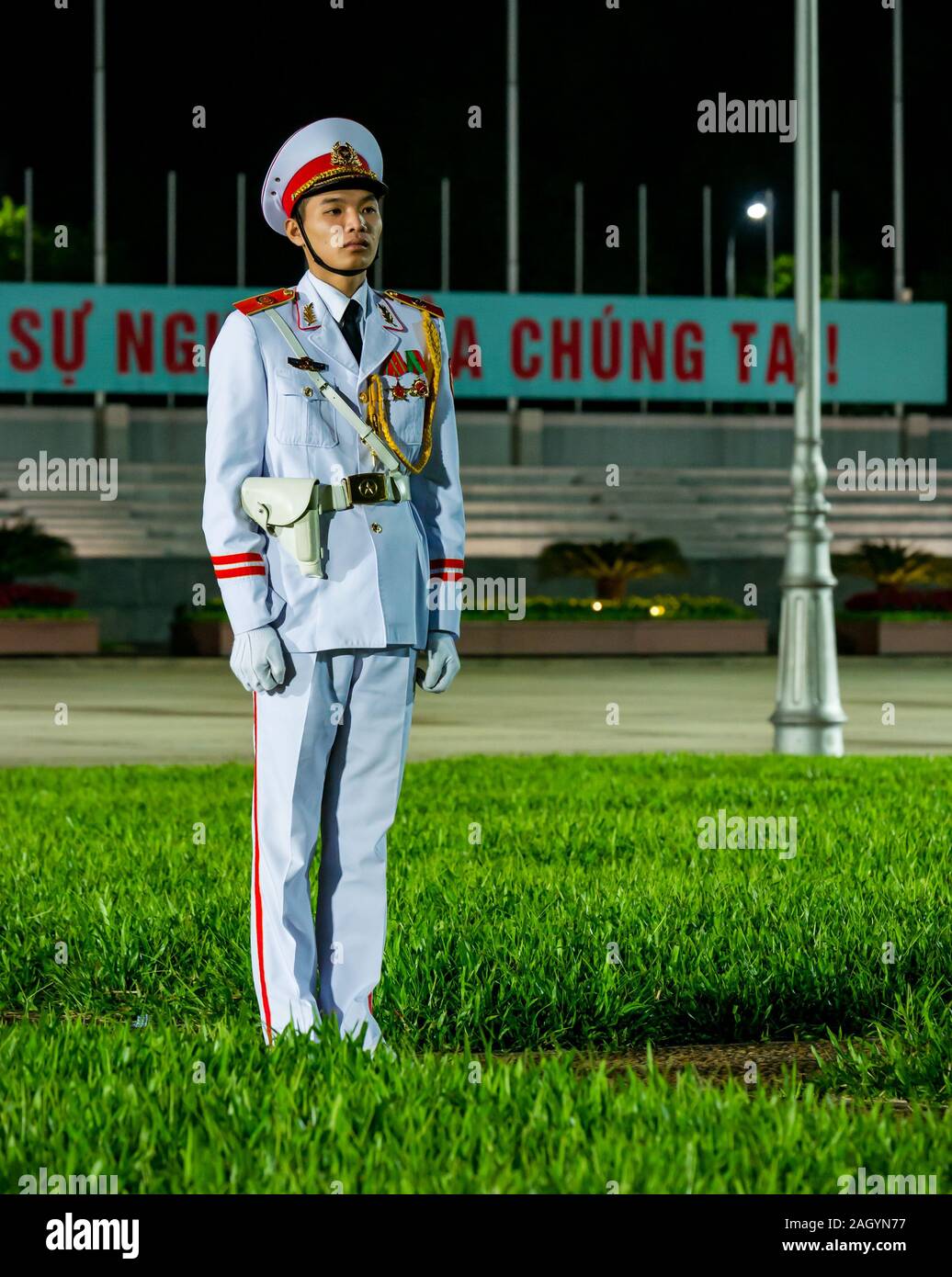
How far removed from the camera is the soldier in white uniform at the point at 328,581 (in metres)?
4.91

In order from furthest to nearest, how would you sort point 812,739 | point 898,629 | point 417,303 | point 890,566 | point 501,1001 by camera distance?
point 890,566 < point 898,629 < point 812,739 < point 501,1001 < point 417,303

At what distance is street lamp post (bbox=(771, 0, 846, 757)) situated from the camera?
14367 mm

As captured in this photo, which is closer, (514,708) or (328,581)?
(328,581)

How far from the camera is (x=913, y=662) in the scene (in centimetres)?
3152

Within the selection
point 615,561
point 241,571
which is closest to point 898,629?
point 615,561

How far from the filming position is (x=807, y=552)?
14.5 meters

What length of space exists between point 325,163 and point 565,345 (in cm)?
4055

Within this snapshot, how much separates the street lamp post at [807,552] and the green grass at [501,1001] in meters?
3.35

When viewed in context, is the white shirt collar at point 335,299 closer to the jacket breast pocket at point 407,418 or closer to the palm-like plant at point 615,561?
the jacket breast pocket at point 407,418

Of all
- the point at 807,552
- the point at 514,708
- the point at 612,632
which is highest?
the point at 807,552

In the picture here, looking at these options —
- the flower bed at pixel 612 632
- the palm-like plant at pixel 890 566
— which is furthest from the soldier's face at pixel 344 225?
the palm-like plant at pixel 890 566

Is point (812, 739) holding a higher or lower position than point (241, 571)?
lower

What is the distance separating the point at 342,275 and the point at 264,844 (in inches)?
59.0

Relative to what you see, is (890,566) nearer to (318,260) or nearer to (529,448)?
(529,448)
